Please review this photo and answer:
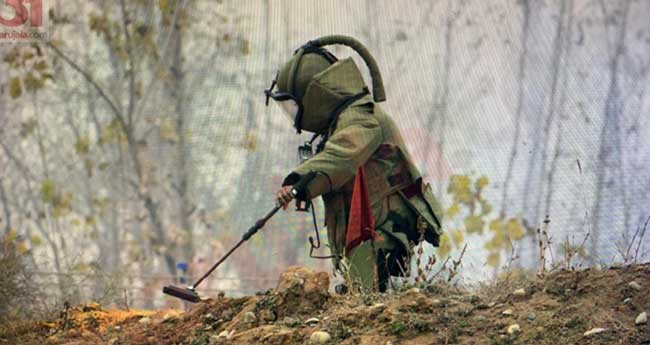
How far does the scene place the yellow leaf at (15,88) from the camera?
999 cm

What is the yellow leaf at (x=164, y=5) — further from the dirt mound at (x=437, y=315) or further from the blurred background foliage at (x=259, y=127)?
the dirt mound at (x=437, y=315)

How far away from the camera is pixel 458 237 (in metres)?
8.76

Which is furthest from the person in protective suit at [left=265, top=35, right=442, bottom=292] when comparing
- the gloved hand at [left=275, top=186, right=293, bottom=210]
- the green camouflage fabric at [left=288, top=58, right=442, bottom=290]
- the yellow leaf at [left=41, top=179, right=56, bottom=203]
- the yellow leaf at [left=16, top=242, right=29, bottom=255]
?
the yellow leaf at [left=41, top=179, right=56, bottom=203]

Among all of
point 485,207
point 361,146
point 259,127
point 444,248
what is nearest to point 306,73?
point 361,146

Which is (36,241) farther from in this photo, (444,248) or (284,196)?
(284,196)

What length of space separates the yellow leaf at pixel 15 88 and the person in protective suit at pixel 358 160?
5260 millimetres

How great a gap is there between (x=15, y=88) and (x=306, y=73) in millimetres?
5530

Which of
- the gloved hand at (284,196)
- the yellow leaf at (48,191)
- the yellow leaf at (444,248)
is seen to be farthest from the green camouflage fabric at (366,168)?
the yellow leaf at (48,191)

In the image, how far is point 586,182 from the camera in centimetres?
886

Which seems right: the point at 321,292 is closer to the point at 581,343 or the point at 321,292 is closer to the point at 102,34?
the point at 581,343

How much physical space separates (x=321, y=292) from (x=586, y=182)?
17.2 feet

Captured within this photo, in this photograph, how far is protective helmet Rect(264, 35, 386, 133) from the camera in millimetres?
5324

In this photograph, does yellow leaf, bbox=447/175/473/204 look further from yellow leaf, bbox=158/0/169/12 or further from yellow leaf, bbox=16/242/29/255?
yellow leaf, bbox=16/242/29/255

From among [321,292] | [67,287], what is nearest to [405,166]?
[321,292]
